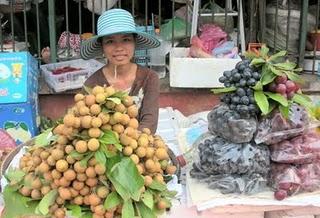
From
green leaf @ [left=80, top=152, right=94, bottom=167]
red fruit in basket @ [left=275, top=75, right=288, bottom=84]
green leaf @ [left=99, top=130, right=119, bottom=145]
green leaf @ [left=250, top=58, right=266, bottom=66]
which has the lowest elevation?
green leaf @ [left=80, top=152, right=94, bottom=167]

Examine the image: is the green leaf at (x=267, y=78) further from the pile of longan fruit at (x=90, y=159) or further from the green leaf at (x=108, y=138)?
the green leaf at (x=108, y=138)

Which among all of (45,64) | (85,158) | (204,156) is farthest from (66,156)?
(45,64)

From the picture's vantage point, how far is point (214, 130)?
2.92 m

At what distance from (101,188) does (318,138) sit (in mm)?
1160

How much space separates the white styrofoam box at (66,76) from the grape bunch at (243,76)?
74.7 inches

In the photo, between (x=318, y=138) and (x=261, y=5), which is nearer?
(x=318, y=138)

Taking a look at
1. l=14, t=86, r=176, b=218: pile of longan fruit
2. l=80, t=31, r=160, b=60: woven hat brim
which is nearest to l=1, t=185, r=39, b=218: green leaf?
l=14, t=86, r=176, b=218: pile of longan fruit

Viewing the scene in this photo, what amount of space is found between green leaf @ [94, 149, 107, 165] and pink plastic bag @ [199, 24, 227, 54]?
247 cm

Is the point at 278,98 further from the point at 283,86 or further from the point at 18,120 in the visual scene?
the point at 18,120

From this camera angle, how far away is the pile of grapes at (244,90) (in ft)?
9.12

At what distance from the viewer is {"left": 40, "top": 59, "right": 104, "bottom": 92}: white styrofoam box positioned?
4.51 metres

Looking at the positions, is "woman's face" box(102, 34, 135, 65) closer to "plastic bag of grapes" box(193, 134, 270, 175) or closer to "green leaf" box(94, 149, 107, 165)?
"plastic bag of grapes" box(193, 134, 270, 175)

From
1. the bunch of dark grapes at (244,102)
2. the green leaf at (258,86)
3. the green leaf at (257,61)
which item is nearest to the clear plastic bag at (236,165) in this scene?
the bunch of dark grapes at (244,102)

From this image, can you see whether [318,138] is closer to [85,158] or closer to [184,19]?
[85,158]
